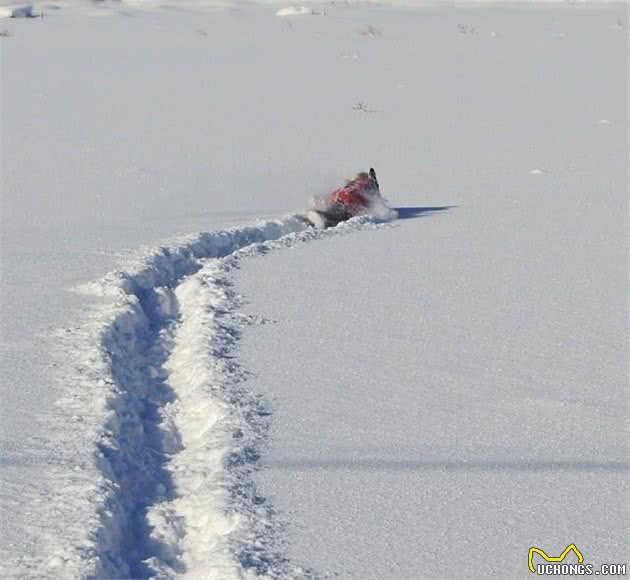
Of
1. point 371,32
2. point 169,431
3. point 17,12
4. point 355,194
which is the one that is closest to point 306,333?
point 169,431

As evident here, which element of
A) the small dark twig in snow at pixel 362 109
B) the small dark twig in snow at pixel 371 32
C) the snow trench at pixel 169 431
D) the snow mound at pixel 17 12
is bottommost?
the snow trench at pixel 169 431

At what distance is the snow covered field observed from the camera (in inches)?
185

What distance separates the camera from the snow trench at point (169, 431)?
4531 mm

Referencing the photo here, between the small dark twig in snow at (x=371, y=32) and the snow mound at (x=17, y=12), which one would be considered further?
the snow mound at (x=17, y=12)

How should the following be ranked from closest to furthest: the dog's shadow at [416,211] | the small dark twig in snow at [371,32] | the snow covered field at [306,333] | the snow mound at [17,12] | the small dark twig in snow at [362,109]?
the snow covered field at [306,333], the dog's shadow at [416,211], the small dark twig in snow at [362,109], the small dark twig in snow at [371,32], the snow mound at [17,12]

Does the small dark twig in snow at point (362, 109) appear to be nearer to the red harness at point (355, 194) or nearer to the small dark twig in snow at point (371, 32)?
the red harness at point (355, 194)

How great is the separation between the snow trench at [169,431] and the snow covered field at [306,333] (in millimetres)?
14

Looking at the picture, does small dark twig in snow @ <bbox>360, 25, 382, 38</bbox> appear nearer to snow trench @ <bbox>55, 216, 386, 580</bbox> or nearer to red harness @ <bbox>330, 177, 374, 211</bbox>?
red harness @ <bbox>330, 177, 374, 211</bbox>

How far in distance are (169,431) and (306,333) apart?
57.0 inches

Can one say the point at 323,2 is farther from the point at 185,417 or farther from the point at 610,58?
the point at 185,417

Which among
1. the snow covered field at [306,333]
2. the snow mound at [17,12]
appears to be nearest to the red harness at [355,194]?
the snow covered field at [306,333]

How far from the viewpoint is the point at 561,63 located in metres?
17.5

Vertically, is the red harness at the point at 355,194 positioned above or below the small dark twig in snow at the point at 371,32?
below

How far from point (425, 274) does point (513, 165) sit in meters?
3.96
